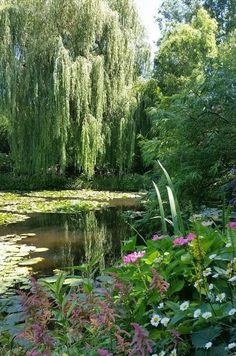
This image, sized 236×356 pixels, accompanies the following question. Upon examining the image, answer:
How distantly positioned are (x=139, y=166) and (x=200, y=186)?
40.7 feet

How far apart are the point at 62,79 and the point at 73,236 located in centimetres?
705

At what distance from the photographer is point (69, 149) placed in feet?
49.3

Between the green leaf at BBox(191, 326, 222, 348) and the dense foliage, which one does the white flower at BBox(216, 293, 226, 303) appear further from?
the dense foliage

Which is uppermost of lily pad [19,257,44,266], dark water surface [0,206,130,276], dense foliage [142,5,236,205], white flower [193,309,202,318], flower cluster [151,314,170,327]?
dense foliage [142,5,236,205]

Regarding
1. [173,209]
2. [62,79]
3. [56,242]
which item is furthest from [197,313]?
[62,79]

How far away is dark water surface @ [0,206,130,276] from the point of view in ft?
19.2

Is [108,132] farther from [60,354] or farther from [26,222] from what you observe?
[60,354]

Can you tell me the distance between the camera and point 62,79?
13.4 meters

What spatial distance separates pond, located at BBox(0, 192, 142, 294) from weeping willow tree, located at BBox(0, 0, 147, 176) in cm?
433

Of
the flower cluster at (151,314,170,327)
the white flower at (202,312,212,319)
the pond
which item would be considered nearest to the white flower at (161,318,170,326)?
the flower cluster at (151,314,170,327)

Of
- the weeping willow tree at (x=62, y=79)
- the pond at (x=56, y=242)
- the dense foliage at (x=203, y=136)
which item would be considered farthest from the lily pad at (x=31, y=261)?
the weeping willow tree at (x=62, y=79)

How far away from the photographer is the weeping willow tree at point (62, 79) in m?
13.7

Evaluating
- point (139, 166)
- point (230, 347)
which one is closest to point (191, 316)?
point (230, 347)

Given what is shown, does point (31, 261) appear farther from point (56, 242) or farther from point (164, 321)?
point (164, 321)
